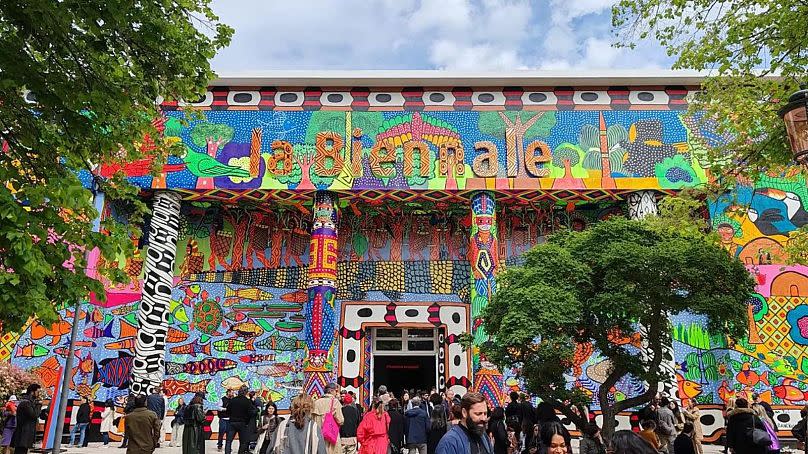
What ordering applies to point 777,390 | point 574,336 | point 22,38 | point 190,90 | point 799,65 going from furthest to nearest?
point 777,390
point 574,336
point 799,65
point 190,90
point 22,38

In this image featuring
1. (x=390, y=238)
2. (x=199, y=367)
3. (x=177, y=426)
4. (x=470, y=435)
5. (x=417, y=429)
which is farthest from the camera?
(x=390, y=238)

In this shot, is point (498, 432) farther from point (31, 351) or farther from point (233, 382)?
point (31, 351)

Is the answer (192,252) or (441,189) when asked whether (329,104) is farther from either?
(192,252)

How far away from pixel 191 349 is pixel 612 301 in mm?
14172

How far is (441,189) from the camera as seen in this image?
1956cm

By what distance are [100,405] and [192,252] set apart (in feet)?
18.1

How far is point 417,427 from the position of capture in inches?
424

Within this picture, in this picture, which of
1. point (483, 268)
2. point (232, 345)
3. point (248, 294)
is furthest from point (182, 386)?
point (483, 268)

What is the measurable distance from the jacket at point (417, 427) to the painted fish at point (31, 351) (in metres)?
14.1

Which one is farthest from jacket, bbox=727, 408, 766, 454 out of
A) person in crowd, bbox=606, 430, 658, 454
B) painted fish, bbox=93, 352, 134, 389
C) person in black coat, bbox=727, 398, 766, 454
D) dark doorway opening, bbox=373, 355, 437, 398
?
painted fish, bbox=93, 352, 134, 389

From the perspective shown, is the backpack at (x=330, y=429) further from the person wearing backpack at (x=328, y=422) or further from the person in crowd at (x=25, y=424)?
the person in crowd at (x=25, y=424)

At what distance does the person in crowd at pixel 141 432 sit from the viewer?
25.8 feet

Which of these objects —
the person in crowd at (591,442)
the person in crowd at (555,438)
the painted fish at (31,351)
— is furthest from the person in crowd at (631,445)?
the painted fish at (31,351)

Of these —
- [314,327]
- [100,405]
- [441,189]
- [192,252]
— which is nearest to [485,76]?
[441,189]
